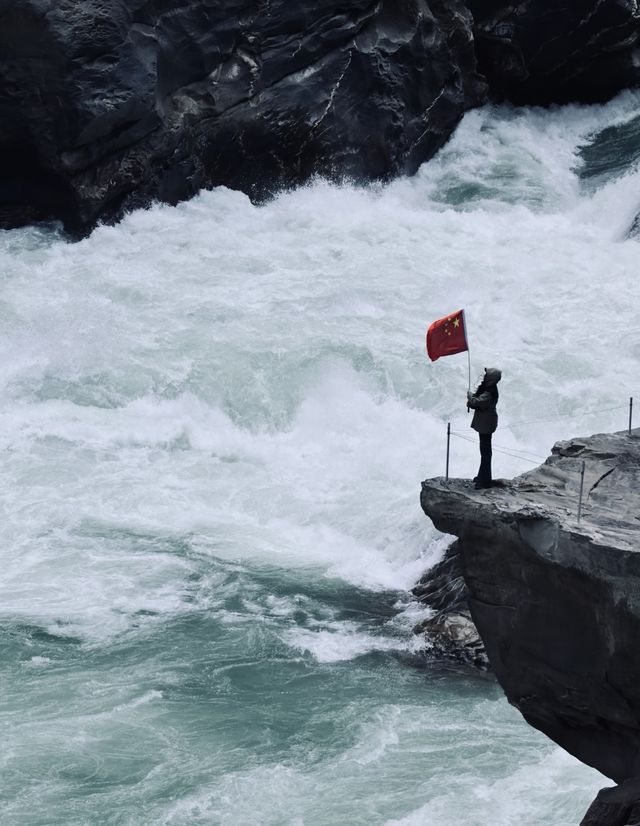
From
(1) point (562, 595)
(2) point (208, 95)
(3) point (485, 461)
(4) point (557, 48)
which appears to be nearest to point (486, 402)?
(3) point (485, 461)

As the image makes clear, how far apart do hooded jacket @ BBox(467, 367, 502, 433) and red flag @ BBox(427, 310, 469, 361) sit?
701mm

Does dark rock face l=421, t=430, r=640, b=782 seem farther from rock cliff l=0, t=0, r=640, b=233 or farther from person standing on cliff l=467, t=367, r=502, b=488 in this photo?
rock cliff l=0, t=0, r=640, b=233

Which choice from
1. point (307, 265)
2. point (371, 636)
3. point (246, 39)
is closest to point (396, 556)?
point (371, 636)

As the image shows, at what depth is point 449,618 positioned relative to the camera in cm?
1792

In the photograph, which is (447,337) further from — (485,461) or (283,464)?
(283,464)

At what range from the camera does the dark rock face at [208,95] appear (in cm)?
2944

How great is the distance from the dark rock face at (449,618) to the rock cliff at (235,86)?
47.2 ft

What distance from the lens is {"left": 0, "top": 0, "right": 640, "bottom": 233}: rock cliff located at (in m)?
29.5

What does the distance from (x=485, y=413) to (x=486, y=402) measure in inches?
4.4

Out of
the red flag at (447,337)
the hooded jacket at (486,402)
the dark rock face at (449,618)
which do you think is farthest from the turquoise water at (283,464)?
the red flag at (447,337)

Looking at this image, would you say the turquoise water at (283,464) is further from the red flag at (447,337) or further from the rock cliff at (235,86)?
the red flag at (447,337)

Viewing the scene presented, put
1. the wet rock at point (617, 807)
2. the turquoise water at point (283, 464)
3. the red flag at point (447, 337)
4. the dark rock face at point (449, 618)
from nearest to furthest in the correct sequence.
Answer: the wet rock at point (617, 807)
the red flag at point (447, 337)
the turquoise water at point (283, 464)
the dark rock face at point (449, 618)

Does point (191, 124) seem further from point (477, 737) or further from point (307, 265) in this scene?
point (477, 737)

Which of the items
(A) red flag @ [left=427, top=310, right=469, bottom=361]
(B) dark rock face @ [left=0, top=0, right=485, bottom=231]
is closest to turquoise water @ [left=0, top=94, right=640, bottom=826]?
(B) dark rock face @ [left=0, top=0, right=485, bottom=231]
